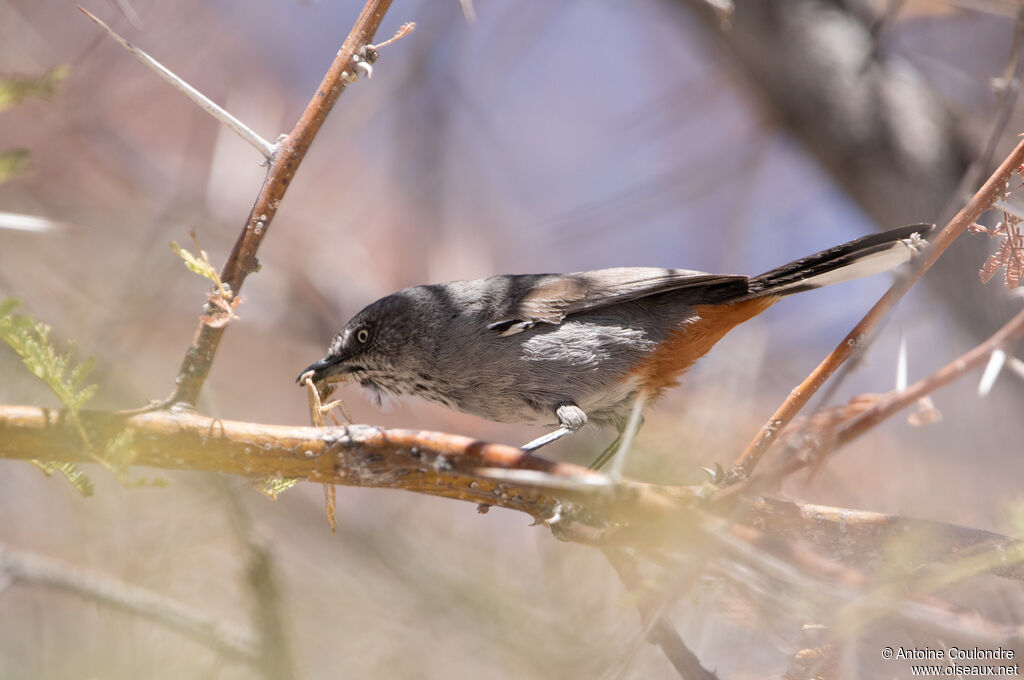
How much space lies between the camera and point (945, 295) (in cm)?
464

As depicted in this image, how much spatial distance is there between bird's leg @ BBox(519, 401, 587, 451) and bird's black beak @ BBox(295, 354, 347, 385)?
3.24 ft

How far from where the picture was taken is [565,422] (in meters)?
3.23

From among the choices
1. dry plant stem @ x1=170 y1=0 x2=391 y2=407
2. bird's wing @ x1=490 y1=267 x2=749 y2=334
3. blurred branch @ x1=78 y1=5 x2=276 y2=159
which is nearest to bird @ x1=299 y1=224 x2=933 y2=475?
bird's wing @ x1=490 y1=267 x2=749 y2=334

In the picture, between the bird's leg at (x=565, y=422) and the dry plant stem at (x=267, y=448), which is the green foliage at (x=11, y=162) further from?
the bird's leg at (x=565, y=422)

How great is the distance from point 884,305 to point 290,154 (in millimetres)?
1452

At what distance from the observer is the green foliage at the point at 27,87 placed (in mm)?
1555

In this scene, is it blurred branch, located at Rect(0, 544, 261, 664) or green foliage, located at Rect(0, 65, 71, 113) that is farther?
blurred branch, located at Rect(0, 544, 261, 664)

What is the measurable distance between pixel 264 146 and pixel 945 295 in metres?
4.25

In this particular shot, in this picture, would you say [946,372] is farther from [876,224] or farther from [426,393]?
[876,224]

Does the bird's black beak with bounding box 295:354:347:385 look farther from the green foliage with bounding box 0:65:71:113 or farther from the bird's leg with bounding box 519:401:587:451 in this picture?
the green foliage with bounding box 0:65:71:113

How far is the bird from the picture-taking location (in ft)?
10.9

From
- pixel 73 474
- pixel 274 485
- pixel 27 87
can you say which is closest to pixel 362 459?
pixel 274 485

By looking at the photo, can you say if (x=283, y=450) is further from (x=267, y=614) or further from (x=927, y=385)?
(x=927, y=385)

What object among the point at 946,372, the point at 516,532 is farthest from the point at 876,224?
the point at 946,372
